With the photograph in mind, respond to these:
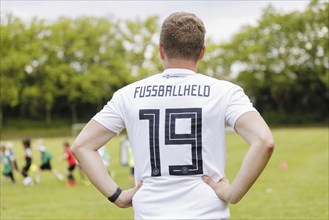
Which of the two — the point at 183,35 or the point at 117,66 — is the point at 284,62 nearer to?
the point at 117,66

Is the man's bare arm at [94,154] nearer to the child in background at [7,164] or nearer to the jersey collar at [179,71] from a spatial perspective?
the jersey collar at [179,71]

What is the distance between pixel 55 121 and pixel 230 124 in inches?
2801

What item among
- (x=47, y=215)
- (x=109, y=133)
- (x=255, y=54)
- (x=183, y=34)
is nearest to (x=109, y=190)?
(x=109, y=133)

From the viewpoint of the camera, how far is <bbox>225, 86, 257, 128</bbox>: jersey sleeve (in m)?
3.02

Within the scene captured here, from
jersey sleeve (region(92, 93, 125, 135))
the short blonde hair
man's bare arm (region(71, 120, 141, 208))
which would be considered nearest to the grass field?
man's bare arm (region(71, 120, 141, 208))

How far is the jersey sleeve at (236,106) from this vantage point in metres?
3.02

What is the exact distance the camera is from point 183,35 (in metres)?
3.13

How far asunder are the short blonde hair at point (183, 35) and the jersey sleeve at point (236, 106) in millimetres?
312

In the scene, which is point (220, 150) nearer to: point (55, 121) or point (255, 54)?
point (55, 121)

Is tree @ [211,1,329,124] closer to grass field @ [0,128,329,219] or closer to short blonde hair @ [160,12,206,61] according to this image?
grass field @ [0,128,329,219]

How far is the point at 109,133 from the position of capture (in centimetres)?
332

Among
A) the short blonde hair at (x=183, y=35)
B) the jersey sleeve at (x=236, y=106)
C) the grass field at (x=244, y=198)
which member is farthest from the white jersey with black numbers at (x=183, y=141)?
the grass field at (x=244, y=198)

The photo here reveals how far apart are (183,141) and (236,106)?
0.32m

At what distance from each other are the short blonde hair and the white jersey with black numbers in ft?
0.36
